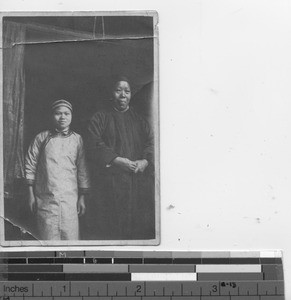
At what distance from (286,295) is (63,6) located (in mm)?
793

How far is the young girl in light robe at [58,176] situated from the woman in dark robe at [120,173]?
3 centimetres

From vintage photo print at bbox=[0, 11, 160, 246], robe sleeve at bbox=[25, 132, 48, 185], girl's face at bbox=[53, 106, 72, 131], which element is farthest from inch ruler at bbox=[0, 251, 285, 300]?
girl's face at bbox=[53, 106, 72, 131]

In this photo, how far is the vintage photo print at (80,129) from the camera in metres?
1.04

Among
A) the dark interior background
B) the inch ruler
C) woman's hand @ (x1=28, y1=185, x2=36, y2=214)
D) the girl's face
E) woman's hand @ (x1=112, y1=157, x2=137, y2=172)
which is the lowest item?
the inch ruler

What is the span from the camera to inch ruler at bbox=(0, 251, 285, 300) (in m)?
1.04

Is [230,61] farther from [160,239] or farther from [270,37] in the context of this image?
[160,239]

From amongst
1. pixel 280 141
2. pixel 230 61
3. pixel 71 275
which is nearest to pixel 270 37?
pixel 230 61

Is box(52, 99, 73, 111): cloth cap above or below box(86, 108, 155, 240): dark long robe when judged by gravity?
above

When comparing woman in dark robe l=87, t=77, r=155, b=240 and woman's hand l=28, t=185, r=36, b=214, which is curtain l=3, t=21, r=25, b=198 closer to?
woman's hand l=28, t=185, r=36, b=214

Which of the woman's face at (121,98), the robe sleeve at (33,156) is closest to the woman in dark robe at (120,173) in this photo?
the woman's face at (121,98)

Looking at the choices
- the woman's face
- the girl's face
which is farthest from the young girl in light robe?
the woman's face

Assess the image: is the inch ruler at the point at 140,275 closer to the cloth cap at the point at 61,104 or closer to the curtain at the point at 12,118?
the curtain at the point at 12,118

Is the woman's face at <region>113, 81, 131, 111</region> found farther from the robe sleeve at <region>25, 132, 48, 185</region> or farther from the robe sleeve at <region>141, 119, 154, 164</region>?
the robe sleeve at <region>25, 132, 48, 185</region>

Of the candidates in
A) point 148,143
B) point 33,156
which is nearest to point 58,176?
point 33,156
